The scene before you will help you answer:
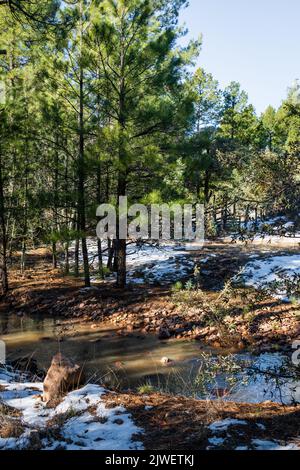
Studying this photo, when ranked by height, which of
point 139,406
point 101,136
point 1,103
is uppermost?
point 1,103

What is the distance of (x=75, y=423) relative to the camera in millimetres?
4379

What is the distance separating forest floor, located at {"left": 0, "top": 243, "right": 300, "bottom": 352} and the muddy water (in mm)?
507

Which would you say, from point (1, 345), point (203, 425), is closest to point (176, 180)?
point (1, 345)

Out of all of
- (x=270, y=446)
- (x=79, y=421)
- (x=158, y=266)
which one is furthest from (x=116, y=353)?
(x=158, y=266)

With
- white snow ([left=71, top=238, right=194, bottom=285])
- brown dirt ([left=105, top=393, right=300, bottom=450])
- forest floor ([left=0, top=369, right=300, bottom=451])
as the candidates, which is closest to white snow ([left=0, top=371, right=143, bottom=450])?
forest floor ([left=0, top=369, right=300, bottom=451])

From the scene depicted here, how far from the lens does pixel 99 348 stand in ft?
33.5

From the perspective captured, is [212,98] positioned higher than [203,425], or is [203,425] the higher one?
[212,98]

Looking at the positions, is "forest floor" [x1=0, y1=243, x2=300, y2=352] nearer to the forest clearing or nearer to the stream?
the forest clearing

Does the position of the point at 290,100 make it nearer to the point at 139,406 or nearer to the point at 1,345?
the point at 139,406

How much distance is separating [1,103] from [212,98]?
16.6 m

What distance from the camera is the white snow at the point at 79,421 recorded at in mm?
3957

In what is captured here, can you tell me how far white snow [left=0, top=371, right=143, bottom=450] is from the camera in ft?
13.0

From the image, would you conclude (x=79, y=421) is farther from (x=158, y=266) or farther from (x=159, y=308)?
(x=158, y=266)

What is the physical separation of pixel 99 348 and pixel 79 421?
→ 5856 millimetres
